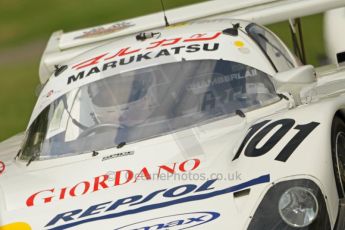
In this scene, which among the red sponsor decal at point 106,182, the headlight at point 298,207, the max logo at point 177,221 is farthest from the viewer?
the red sponsor decal at point 106,182

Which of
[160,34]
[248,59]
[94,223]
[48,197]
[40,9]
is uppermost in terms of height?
[40,9]

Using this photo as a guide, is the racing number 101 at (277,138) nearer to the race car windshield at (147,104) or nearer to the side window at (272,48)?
the race car windshield at (147,104)

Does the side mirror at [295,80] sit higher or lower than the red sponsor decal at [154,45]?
lower

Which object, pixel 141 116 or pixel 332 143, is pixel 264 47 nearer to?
pixel 141 116

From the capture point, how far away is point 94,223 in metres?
4.70

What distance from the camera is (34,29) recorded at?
2234cm

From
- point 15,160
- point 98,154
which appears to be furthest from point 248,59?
point 15,160

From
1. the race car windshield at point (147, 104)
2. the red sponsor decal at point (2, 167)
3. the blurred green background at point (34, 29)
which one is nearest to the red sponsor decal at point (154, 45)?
the race car windshield at point (147, 104)

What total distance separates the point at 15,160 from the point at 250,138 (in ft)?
6.23

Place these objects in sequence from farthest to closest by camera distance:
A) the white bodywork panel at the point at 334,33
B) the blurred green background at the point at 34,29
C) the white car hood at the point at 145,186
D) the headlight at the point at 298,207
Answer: the blurred green background at the point at 34,29 → the white bodywork panel at the point at 334,33 → the white car hood at the point at 145,186 → the headlight at the point at 298,207

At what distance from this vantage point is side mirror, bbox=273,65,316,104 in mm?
5891

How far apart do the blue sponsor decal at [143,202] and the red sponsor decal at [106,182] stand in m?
0.20

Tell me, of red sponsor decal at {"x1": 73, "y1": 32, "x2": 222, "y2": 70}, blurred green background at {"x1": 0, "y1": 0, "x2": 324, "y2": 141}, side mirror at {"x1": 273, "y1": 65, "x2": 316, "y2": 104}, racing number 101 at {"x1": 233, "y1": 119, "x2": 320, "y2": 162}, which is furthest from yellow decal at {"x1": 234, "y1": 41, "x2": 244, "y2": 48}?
blurred green background at {"x1": 0, "y1": 0, "x2": 324, "y2": 141}

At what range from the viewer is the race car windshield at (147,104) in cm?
577
